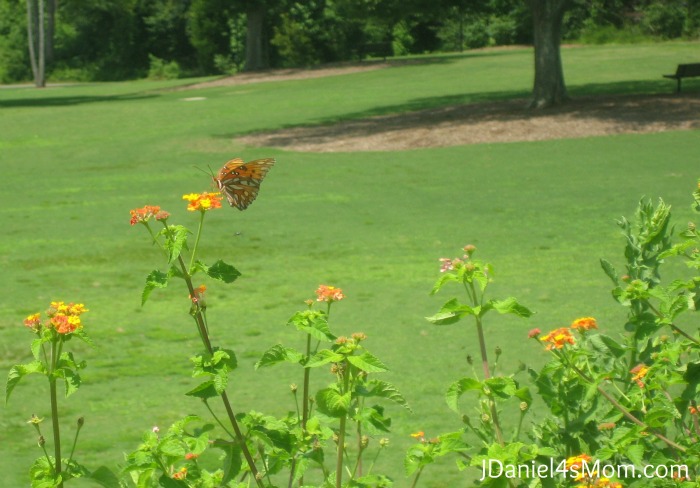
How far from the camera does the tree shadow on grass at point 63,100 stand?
35.3 m

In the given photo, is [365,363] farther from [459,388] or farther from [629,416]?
[629,416]

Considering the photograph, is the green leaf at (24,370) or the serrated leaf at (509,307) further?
the serrated leaf at (509,307)

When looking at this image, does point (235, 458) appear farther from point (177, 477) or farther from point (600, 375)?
point (600, 375)

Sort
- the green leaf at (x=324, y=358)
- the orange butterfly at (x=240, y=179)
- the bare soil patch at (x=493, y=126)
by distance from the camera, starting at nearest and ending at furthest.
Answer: the green leaf at (x=324, y=358)
the orange butterfly at (x=240, y=179)
the bare soil patch at (x=493, y=126)

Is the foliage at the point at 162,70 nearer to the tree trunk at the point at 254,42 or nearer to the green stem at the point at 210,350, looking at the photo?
the tree trunk at the point at 254,42

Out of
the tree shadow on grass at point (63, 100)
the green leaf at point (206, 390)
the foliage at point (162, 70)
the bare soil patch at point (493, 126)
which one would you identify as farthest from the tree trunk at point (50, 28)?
the green leaf at point (206, 390)

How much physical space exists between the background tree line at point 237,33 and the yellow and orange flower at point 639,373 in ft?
146

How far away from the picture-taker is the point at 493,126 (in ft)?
64.8

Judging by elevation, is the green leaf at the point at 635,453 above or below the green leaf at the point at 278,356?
below

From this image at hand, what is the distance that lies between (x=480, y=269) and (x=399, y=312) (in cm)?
521

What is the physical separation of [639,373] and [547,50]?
2051 centimetres

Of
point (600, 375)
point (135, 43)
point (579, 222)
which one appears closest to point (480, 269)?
point (600, 375)

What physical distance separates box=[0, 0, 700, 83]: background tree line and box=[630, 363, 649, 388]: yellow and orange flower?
44.6 meters

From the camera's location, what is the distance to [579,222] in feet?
36.7
